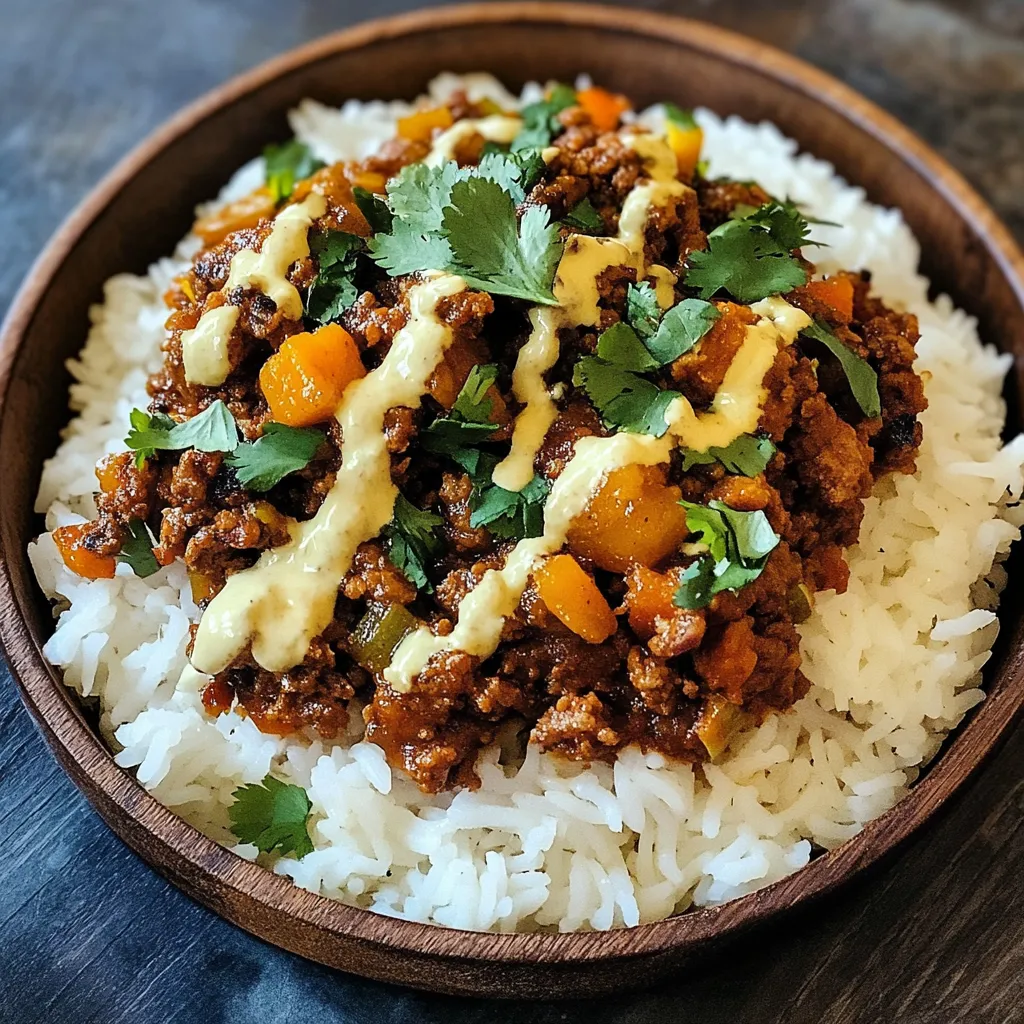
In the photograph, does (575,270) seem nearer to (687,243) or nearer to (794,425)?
(687,243)

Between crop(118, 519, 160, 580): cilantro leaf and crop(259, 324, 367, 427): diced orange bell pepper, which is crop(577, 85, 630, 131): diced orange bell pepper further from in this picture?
crop(118, 519, 160, 580): cilantro leaf

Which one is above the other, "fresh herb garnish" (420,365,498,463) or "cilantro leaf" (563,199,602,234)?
"cilantro leaf" (563,199,602,234)

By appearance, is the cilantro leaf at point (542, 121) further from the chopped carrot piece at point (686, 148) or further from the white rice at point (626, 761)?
the white rice at point (626, 761)

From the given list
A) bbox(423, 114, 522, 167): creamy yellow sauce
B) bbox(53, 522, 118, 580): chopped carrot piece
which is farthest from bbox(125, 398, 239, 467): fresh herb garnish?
bbox(423, 114, 522, 167): creamy yellow sauce

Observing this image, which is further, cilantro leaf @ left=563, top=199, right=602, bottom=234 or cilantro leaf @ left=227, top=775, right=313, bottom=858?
cilantro leaf @ left=563, top=199, right=602, bottom=234

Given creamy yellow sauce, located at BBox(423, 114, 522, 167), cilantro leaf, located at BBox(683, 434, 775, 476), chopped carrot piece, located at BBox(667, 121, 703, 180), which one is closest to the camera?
cilantro leaf, located at BBox(683, 434, 775, 476)

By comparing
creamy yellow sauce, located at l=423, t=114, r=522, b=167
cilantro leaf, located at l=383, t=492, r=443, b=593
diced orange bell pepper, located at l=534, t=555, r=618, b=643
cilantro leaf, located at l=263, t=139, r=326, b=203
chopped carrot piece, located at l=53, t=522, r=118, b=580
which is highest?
creamy yellow sauce, located at l=423, t=114, r=522, b=167

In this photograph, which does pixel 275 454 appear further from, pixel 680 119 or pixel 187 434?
pixel 680 119

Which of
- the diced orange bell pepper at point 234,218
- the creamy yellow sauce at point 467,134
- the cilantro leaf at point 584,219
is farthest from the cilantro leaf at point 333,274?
the diced orange bell pepper at point 234,218
